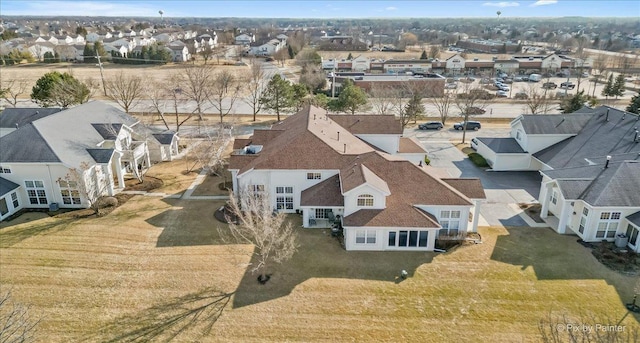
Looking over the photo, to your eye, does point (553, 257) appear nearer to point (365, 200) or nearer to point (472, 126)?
point (365, 200)

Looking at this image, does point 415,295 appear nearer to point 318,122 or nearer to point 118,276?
point 118,276

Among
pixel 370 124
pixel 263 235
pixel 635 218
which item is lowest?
pixel 635 218

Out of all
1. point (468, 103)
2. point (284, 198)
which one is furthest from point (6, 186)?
point (468, 103)

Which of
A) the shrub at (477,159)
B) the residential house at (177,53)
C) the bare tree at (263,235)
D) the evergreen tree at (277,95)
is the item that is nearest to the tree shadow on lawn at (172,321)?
the bare tree at (263,235)

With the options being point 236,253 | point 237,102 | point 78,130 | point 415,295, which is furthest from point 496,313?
point 237,102

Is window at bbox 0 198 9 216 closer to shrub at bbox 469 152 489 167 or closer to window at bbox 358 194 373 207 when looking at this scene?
window at bbox 358 194 373 207

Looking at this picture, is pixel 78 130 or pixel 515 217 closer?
pixel 515 217
